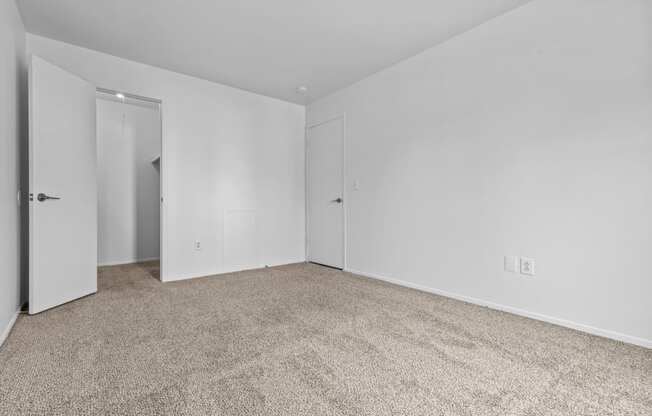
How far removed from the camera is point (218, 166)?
149 inches

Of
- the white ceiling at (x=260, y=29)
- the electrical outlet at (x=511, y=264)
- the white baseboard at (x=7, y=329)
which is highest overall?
the white ceiling at (x=260, y=29)

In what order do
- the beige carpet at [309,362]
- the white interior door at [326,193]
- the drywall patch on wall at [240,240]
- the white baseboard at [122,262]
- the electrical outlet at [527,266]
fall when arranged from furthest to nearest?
the white baseboard at [122,262]
the white interior door at [326,193]
the drywall patch on wall at [240,240]
the electrical outlet at [527,266]
the beige carpet at [309,362]

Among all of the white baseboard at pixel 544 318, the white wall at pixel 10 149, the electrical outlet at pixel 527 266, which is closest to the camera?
the white baseboard at pixel 544 318

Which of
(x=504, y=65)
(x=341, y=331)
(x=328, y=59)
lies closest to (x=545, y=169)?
(x=504, y=65)

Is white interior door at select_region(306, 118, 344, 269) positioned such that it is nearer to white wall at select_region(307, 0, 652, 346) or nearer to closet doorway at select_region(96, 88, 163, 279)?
white wall at select_region(307, 0, 652, 346)

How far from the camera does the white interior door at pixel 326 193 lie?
3945 mm

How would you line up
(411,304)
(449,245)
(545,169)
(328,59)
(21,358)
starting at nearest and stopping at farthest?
1. (21,358)
2. (545,169)
3. (411,304)
4. (449,245)
5. (328,59)

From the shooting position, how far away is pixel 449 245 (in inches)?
108

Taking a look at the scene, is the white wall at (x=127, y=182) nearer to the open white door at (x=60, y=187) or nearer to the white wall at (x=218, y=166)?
the white wall at (x=218, y=166)

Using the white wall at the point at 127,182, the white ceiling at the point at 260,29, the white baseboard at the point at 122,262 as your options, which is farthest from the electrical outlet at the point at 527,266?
the white baseboard at the point at 122,262

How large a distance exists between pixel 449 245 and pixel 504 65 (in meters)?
1.51

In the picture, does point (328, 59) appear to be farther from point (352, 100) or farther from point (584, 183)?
point (584, 183)

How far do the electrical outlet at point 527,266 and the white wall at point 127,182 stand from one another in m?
4.48

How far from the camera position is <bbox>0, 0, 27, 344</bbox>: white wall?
6.27 feet
